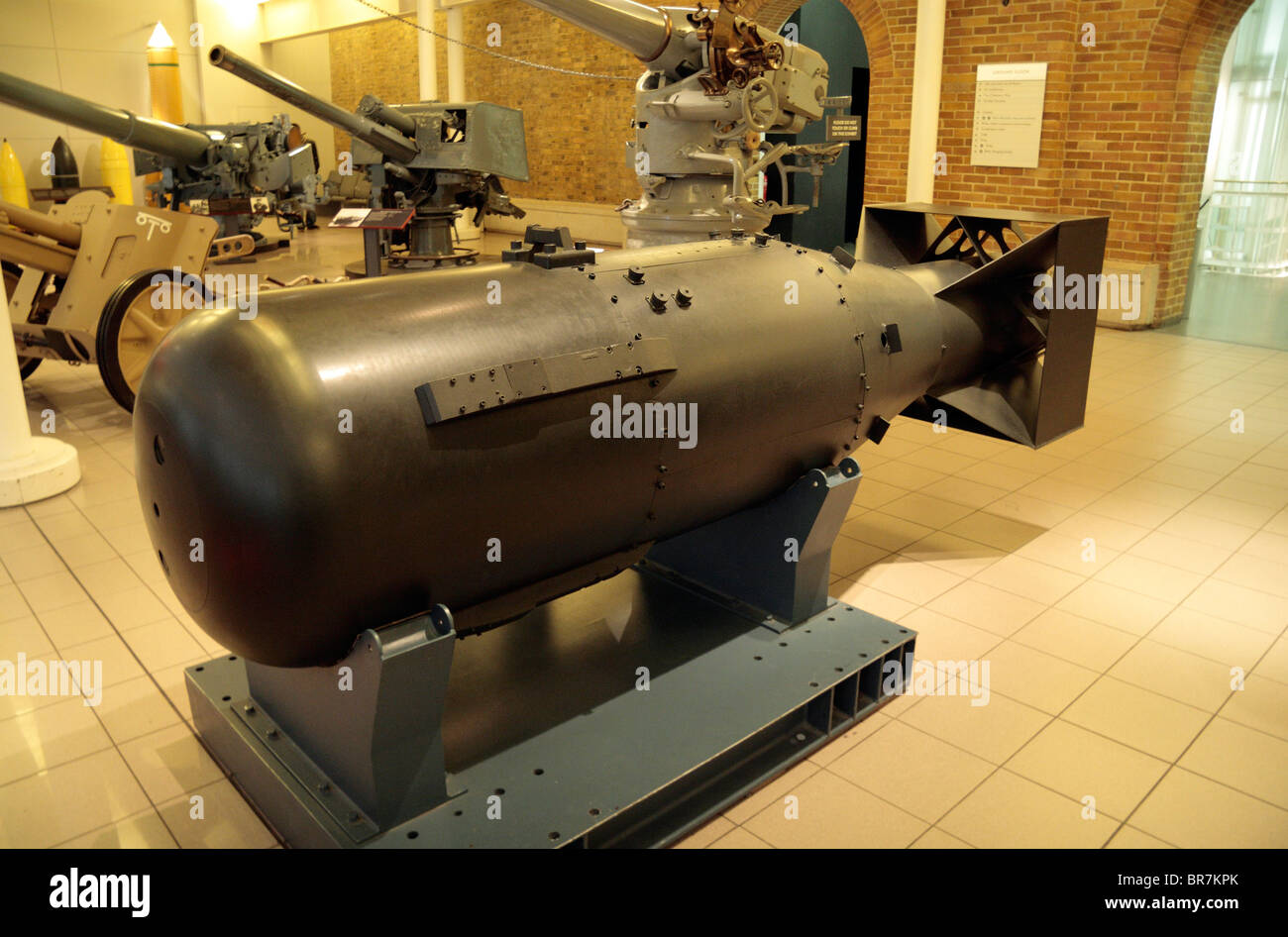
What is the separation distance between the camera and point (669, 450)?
2709 mm

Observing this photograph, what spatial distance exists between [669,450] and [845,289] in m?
1.02

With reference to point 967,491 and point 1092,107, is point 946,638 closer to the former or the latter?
point 967,491

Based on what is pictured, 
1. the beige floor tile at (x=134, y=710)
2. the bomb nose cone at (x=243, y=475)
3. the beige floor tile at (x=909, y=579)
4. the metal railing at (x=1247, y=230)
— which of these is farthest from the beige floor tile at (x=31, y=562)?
the metal railing at (x=1247, y=230)

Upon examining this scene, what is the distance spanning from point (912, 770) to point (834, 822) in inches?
14.5

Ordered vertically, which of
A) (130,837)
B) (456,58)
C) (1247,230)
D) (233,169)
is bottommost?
(130,837)

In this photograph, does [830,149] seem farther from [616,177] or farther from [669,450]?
[616,177]

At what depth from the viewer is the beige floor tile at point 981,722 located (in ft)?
9.98

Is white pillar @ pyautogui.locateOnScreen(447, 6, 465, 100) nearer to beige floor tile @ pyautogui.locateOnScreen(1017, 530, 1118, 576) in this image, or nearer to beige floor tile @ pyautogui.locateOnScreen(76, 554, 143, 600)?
beige floor tile @ pyautogui.locateOnScreen(76, 554, 143, 600)

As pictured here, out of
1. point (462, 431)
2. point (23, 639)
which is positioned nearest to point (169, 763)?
point (23, 639)

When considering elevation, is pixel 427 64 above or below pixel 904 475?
above

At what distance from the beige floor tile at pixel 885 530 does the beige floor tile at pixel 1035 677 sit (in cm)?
96

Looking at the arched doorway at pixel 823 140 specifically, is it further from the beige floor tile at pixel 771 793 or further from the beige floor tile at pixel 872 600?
the beige floor tile at pixel 771 793

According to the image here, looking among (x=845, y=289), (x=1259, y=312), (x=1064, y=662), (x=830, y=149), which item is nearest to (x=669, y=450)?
(x=845, y=289)

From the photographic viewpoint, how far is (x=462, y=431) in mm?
2246
